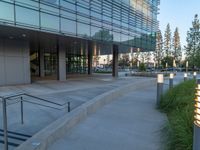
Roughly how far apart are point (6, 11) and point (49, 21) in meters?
3.46

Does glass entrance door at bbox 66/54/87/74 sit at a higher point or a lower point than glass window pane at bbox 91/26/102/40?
lower

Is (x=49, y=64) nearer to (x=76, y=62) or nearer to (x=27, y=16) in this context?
(x=76, y=62)

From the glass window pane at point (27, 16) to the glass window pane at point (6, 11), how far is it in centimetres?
44

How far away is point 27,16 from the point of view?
47.5 ft

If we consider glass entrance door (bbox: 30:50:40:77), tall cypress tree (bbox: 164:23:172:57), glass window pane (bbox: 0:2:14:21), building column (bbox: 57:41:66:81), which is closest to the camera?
glass window pane (bbox: 0:2:14:21)

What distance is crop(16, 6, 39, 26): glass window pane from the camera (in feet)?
45.9

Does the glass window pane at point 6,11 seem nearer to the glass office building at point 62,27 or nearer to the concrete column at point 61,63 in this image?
the glass office building at point 62,27

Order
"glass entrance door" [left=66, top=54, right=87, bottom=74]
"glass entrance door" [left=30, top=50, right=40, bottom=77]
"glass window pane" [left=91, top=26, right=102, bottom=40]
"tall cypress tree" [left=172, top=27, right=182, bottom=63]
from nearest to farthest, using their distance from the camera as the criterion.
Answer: "glass window pane" [left=91, top=26, right=102, bottom=40] → "glass entrance door" [left=30, top=50, right=40, bottom=77] → "glass entrance door" [left=66, top=54, right=87, bottom=74] → "tall cypress tree" [left=172, top=27, right=182, bottom=63]

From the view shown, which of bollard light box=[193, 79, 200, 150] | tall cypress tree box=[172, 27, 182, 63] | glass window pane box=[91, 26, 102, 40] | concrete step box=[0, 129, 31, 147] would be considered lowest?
concrete step box=[0, 129, 31, 147]

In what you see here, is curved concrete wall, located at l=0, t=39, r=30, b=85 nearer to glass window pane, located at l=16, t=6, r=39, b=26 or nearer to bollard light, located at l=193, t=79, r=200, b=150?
glass window pane, located at l=16, t=6, r=39, b=26

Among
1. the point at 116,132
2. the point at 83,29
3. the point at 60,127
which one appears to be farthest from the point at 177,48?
the point at 60,127

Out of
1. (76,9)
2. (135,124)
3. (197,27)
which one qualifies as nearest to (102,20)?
(76,9)

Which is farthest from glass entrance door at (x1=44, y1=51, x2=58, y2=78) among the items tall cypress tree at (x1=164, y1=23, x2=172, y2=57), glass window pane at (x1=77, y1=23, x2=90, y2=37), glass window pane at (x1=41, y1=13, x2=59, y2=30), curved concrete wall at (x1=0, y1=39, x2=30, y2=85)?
tall cypress tree at (x1=164, y1=23, x2=172, y2=57)

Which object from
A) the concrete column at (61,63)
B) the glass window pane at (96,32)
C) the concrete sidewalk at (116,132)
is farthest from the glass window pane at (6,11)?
the concrete sidewalk at (116,132)
